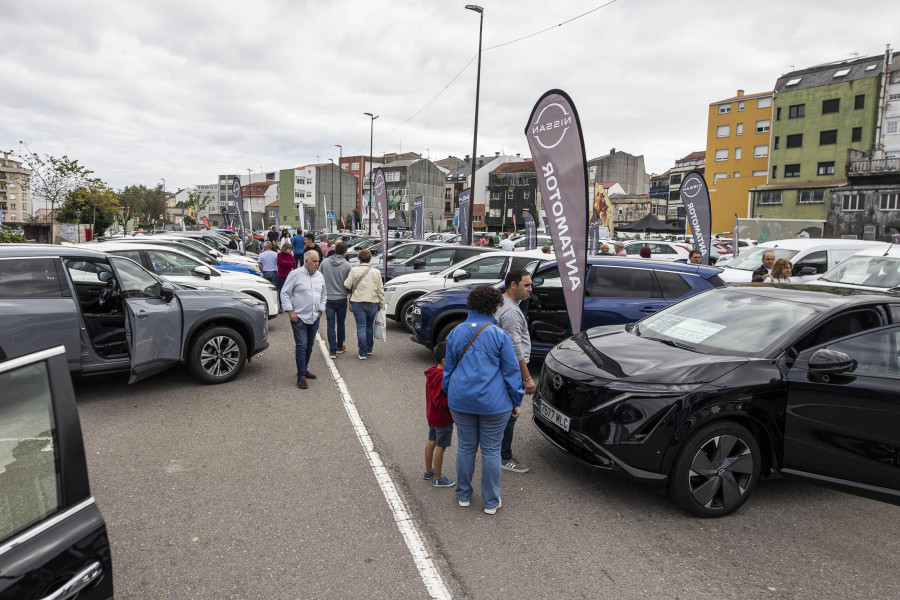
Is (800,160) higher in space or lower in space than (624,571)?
higher

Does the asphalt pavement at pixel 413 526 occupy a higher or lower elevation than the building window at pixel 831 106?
lower

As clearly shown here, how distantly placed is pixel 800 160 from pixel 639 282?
5379 cm

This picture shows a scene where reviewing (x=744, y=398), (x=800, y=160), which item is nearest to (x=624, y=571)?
(x=744, y=398)

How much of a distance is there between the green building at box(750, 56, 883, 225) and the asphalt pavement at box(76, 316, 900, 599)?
175ft

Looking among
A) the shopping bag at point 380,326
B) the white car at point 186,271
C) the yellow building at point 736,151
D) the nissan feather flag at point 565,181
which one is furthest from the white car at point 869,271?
the yellow building at point 736,151

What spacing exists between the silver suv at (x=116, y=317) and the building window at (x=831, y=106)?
190ft

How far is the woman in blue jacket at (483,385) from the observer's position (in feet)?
12.3

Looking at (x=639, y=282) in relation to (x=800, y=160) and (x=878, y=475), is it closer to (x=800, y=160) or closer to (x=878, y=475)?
(x=878, y=475)

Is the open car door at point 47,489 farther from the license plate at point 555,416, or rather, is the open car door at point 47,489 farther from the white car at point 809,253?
the white car at point 809,253

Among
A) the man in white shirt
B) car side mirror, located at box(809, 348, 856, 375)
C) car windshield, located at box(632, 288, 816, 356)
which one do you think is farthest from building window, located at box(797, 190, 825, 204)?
car side mirror, located at box(809, 348, 856, 375)

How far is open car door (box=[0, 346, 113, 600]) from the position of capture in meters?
1.71

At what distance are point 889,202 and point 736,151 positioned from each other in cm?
1886

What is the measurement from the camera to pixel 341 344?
9.05m

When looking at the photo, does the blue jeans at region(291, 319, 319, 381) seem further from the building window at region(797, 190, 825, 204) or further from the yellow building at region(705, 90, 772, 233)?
the yellow building at region(705, 90, 772, 233)
